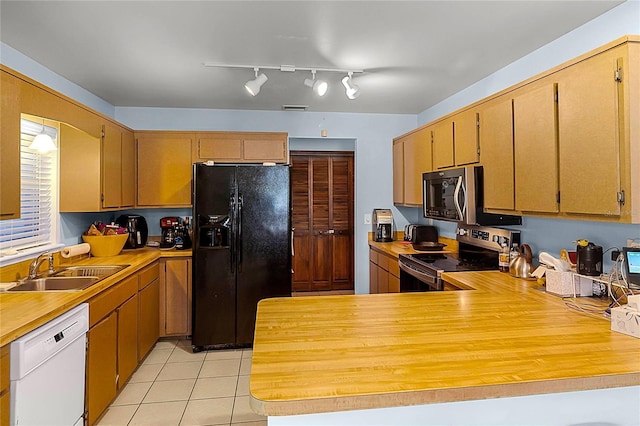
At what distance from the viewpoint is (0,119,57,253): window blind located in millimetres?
2406

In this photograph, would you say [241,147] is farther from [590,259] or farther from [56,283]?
[590,259]

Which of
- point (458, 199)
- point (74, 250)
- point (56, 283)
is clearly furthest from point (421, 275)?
point (74, 250)

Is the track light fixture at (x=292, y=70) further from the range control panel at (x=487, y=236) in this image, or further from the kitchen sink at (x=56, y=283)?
the kitchen sink at (x=56, y=283)

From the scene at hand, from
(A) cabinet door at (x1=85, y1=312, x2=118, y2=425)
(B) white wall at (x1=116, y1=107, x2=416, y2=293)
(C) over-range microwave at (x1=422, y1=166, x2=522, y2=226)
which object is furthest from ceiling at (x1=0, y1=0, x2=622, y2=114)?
(A) cabinet door at (x1=85, y1=312, x2=118, y2=425)

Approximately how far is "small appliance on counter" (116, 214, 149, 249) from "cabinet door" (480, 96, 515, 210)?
3.25m

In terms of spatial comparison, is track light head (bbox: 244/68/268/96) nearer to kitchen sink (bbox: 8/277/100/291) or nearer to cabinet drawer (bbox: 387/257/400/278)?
kitchen sink (bbox: 8/277/100/291)

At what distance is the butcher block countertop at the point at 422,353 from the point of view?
0.93m

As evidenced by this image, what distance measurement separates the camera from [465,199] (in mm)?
2623

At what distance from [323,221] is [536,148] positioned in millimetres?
3381

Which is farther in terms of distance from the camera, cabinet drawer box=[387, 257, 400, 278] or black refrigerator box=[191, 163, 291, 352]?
cabinet drawer box=[387, 257, 400, 278]

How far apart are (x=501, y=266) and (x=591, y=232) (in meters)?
0.61

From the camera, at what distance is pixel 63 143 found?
2.90m

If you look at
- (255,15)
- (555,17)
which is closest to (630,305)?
(555,17)

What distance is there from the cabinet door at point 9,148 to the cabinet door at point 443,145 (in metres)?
2.92
